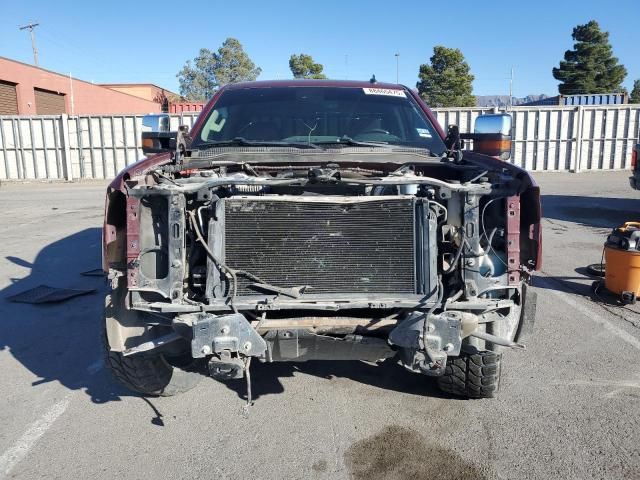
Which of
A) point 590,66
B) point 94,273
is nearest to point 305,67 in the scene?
point 590,66

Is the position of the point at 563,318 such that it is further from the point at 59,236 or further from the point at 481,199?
the point at 59,236

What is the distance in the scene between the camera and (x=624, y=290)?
5293mm

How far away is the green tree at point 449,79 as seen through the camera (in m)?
39.8

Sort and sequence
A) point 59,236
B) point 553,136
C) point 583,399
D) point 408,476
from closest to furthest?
point 408,476, point 583,399, point 59,236, point 553,136

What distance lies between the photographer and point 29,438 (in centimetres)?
313

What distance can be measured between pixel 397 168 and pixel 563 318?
2695 mm

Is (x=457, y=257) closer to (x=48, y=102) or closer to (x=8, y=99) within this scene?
(x=8, y=99)

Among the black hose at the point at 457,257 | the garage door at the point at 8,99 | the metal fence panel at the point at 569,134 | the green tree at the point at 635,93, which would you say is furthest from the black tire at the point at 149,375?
the green tree at the point at 635,93

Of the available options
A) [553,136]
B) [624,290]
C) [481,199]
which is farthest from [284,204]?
[553,136]

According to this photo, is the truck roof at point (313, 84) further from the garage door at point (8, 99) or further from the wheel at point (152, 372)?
the garage door at point (8, 99)

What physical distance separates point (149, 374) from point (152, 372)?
0.02 m

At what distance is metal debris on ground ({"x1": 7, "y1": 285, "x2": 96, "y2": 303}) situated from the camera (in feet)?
18.8

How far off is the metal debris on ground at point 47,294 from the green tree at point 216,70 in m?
63.4

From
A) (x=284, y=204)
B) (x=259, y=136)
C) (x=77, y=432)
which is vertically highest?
(x=259, y=136)
